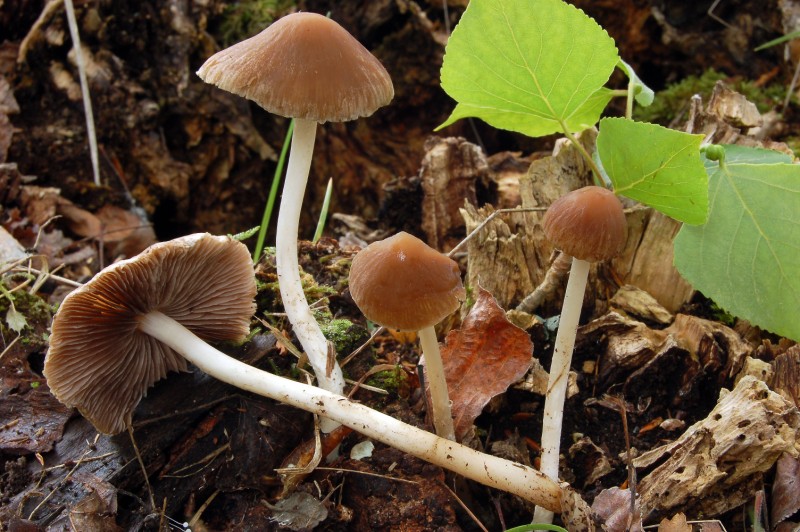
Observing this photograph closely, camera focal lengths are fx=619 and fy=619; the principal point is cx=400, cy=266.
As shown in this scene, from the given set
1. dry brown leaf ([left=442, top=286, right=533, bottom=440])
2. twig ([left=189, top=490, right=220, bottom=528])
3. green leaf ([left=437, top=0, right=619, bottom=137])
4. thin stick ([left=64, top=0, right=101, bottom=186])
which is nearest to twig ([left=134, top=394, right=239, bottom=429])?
twig ([left=189, top=490, right=220, bottom=528])

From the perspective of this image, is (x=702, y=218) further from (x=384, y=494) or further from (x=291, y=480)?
(x=291, y=480)

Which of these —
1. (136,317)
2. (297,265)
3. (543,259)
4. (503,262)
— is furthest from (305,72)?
(543,259)

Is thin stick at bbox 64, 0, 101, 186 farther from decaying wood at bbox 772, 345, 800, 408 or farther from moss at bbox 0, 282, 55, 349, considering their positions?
decaying wood at bbox 772, 345, 800, 408

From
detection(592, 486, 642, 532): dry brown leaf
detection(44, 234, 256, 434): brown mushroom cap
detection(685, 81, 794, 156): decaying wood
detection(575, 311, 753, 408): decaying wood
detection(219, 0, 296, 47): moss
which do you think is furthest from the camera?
detection(219, 0, 296, 47): moss

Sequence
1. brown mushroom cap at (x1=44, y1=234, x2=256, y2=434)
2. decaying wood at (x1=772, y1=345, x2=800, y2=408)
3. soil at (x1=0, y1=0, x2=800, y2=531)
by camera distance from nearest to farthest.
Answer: brown mushroom cap at (x1=44, y1=234, x2=256, y2=434)
soil at (x1=0, y1=0, x2=800, y2=531)
decaying wood at (x1=772, y1=345, x2=800, y2=408)

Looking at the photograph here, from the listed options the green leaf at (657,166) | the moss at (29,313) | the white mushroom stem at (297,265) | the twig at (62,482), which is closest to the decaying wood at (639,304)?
the green leaf at (657,166)

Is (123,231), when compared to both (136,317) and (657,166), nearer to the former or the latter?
(136,317)

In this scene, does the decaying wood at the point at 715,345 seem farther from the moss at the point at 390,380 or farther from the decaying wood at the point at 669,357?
the moss at the point at 390,380
